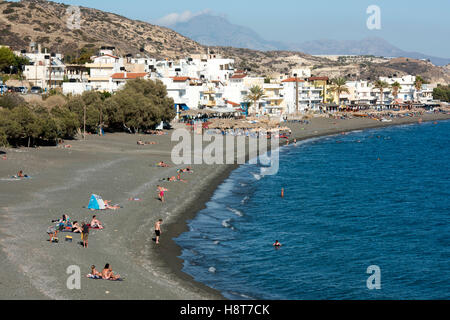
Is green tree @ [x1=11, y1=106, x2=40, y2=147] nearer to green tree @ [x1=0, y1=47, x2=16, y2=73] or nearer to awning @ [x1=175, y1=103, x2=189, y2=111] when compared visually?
awning @ [x1=175, y1=103, x2=189, y2=111]

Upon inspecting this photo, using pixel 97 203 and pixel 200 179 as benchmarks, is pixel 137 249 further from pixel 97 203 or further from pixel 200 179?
pixel 200 179

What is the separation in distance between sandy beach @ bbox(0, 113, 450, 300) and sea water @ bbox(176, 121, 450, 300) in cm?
153

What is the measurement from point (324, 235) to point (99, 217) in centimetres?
1230

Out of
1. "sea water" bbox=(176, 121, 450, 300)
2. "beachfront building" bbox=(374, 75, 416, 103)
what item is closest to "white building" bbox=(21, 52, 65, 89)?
"sea water" bbox=(176, 121, 450, 300)

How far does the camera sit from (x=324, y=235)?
111 feet

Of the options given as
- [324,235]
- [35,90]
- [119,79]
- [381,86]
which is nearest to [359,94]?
[381,86]

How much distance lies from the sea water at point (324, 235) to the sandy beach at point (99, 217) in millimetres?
1529

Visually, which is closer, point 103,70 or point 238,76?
point 103,70

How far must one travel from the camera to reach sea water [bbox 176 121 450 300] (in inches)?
1003

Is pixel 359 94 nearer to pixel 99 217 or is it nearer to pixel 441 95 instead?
pixel 441 95

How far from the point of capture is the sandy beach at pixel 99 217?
2250 cm

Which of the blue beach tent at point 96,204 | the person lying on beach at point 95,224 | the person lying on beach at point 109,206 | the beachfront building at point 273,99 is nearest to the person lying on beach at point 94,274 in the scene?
the person lying on beach at point 95,224

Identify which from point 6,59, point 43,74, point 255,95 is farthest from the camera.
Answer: point 255,95

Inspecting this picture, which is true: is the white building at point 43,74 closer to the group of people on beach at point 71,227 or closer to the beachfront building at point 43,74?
the beachfront building at point 43,74
